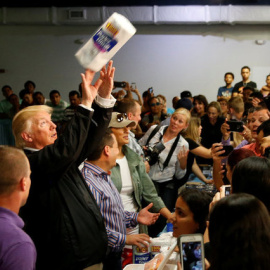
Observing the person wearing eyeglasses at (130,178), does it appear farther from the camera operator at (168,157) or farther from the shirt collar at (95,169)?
the camera operator at (168,157)

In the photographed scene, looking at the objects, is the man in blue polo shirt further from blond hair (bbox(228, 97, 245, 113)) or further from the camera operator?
blond hair (bbox(228, 97, 245, 113))

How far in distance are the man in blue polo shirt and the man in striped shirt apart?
2.60 ft

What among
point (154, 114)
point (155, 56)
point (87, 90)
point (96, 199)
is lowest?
point (96, 199)

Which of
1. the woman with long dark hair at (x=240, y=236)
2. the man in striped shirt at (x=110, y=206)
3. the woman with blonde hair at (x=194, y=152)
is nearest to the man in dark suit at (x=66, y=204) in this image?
the man in striped shirt at (x=110, y=206)

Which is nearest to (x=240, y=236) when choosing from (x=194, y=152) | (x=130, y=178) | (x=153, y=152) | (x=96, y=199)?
(x=96, y=199)

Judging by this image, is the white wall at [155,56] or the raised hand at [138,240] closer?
the raised hand at [138,240]

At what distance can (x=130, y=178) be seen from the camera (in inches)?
110

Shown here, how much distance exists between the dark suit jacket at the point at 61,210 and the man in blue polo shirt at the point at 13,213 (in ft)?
1.04

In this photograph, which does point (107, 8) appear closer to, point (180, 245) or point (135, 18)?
point (135, 18)

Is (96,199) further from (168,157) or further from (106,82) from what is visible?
(168,157)

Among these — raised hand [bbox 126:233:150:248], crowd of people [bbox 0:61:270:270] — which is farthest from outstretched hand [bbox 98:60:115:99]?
raised hand [bbox 126:233:150:248]

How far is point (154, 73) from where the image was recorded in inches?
414

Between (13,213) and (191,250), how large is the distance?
567 mm

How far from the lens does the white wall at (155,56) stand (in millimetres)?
10281
